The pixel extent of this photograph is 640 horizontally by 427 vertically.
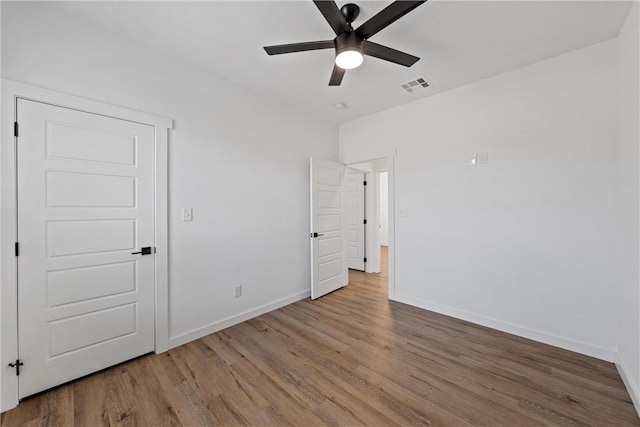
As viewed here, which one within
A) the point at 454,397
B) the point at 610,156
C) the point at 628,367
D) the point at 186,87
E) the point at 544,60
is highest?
the point at 544,60

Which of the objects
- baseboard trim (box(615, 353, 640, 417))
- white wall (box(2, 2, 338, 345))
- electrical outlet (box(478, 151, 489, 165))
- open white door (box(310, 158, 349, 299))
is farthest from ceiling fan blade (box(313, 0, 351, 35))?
baseboard trim (box(615, 353, 640, 417))

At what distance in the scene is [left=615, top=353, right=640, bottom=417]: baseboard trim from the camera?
1675 mm

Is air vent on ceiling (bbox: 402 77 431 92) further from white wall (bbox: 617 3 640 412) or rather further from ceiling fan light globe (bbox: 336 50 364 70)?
white wall (bbox: 617 3 640 412)

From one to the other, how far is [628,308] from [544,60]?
7.55 feet

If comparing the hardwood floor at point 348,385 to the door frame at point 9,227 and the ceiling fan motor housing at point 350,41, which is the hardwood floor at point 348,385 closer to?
the door frame at point 9,227

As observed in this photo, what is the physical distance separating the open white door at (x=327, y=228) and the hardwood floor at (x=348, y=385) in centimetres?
110

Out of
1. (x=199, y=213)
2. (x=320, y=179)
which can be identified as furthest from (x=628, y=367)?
(x=199, y=213)

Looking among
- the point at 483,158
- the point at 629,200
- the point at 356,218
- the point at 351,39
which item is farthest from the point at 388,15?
the point at 356,218

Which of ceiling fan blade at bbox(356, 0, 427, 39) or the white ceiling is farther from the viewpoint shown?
the white ceiling

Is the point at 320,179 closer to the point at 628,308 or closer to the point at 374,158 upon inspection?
the point at 374,158

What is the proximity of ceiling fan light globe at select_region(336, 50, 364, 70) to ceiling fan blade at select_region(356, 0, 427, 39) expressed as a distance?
0.12 metres

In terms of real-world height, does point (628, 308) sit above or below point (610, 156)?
below

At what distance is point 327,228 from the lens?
152 inches

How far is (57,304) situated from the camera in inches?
73.4
